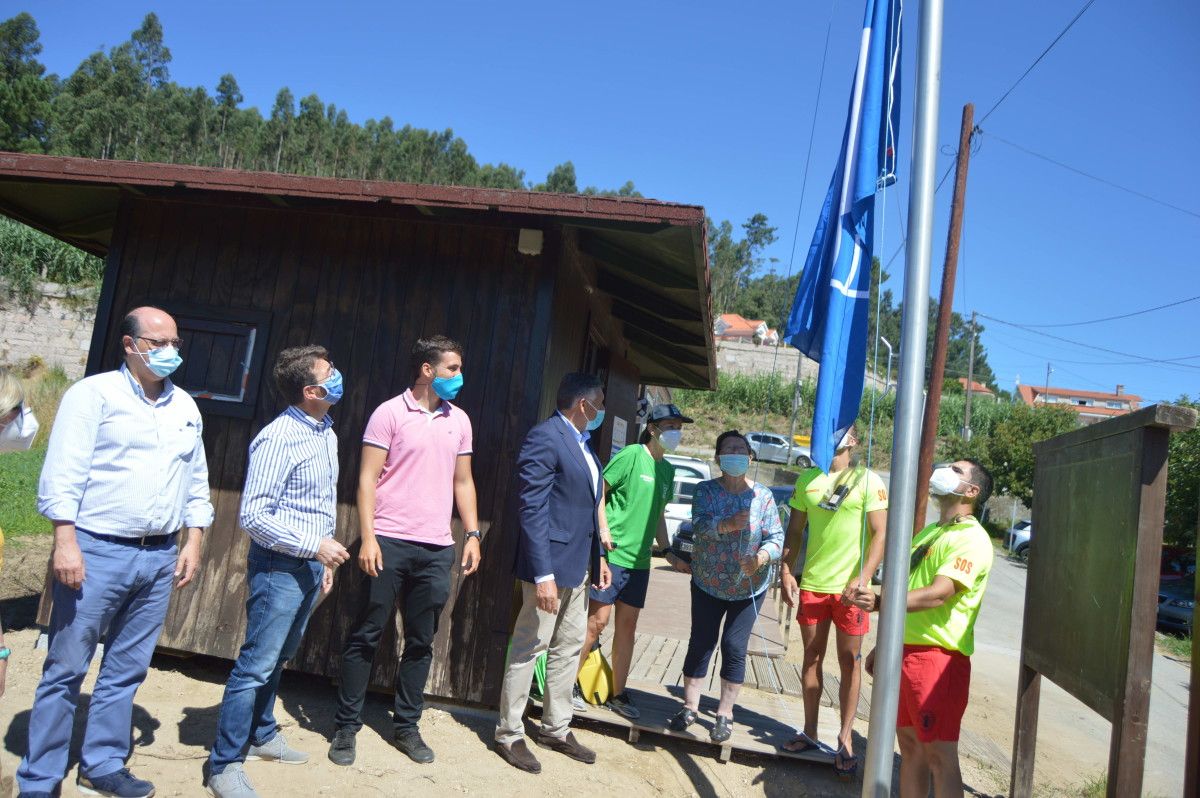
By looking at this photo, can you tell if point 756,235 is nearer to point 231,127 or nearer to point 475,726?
point 231,127

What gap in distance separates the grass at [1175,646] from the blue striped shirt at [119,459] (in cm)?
1714

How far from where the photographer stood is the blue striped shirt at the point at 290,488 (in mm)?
3457

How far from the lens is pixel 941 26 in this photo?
3029mm

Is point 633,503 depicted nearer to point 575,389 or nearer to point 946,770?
point 575,389

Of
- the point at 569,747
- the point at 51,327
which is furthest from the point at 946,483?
the point at 51,327

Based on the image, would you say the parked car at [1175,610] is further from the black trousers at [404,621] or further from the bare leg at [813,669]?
the black trousers at [404,621]

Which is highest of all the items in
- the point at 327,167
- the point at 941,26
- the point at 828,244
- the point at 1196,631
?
the point at 327,167

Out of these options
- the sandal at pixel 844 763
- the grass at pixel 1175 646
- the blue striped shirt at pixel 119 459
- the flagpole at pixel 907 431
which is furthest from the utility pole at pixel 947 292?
the blue striped shirt at pixel 119 459

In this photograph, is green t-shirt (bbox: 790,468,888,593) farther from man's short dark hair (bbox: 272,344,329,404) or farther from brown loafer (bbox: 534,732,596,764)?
man's short dark hair (bbox: 272,344,329,404)

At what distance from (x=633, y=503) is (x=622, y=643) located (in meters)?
0.91

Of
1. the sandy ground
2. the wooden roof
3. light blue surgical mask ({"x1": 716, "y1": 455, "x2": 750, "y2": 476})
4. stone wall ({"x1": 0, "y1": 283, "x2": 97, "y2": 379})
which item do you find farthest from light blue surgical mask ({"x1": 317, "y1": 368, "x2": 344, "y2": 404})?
stone wall ({"x1": 0, "y1": 283, "x2": 97, "y2": 379})

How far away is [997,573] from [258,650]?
72.6 ft

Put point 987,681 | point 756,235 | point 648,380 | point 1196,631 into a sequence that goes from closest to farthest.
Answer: point 1196,631
point 987,681
point 648,380
point 756,235

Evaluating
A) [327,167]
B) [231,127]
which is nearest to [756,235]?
[327,167]
